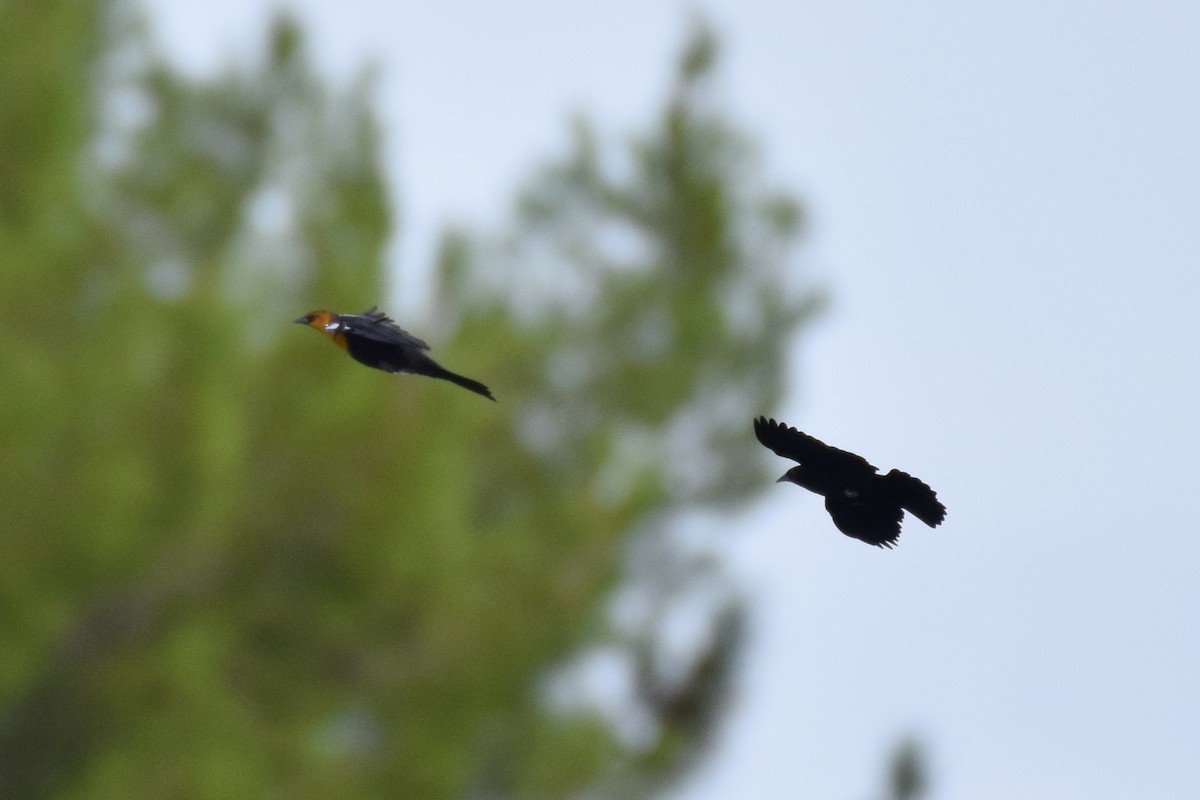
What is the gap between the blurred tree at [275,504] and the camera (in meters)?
14.0

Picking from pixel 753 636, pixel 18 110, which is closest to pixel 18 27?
pixel 18 110

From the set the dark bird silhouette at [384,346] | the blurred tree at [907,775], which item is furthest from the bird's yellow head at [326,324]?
the blurred tree at [907,775]

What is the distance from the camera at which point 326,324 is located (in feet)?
6.60

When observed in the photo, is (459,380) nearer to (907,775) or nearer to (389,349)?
(389,349)

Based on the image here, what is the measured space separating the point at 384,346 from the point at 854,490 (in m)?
0.45

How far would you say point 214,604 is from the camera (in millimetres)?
14922

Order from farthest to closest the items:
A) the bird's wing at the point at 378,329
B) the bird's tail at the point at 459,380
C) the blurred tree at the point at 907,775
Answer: the blurred tree at the point at 907,775 → the bird's wing at the point at 378,329 → the bird's tail at the point at 459,380

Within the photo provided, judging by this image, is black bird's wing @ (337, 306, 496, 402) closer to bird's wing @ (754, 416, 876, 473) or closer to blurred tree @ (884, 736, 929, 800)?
bird's wing @ (754, 416, 876, 473)

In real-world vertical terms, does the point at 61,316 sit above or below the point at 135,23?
below

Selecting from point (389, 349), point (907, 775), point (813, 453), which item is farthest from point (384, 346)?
point (907, 775)

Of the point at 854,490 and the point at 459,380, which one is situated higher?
the point at 459,380

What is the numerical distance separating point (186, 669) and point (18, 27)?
6.29 metres

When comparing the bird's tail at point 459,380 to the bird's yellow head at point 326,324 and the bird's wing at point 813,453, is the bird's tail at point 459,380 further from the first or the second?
the bird's wing at point 813,453

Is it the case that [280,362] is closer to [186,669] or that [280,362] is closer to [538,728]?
[186,669]
